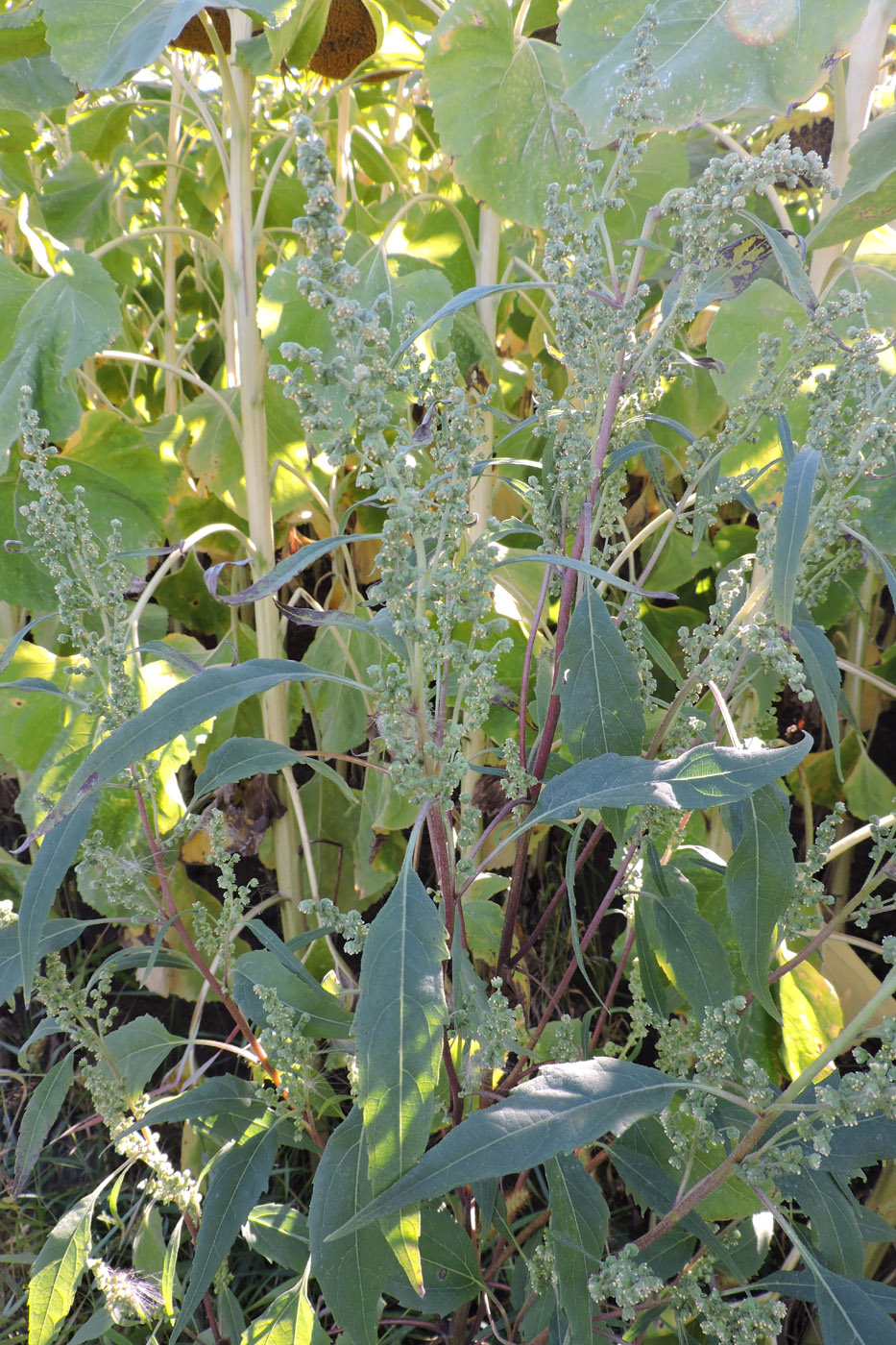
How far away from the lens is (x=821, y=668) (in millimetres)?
585

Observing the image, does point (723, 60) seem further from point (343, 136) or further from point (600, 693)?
point (343, 136)

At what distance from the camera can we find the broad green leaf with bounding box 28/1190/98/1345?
674 millimetres

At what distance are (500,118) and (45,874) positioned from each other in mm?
850

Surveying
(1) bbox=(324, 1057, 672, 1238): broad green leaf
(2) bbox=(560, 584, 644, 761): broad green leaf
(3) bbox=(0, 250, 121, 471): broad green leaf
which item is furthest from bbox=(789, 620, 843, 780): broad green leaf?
(3) bbox=(0, 250, 121, 471): broad green leaf

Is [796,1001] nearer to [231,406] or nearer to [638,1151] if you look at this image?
[638,1151]

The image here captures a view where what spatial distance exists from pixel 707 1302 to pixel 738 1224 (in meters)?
0.19

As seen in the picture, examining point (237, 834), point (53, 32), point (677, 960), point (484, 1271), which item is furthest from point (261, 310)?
point (484, 1271)

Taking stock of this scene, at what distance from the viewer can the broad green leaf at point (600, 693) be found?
21.5 inches

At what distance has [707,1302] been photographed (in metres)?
0.54

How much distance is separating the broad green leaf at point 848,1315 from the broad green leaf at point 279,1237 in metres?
0.36

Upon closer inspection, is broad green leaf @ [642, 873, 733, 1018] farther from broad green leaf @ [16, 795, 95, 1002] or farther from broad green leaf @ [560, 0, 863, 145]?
broad green leaf @ [560, 0, 863, 145]

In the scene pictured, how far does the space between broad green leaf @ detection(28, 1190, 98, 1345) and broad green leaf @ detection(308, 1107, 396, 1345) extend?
0.82 feet

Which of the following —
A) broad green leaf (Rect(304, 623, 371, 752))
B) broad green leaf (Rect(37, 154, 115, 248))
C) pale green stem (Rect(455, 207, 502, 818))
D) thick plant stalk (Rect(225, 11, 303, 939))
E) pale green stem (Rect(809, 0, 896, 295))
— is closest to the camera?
pale green stem (Rect(809, 0, 896, 295))

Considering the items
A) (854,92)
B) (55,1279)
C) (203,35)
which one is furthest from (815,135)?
(55,1279)
